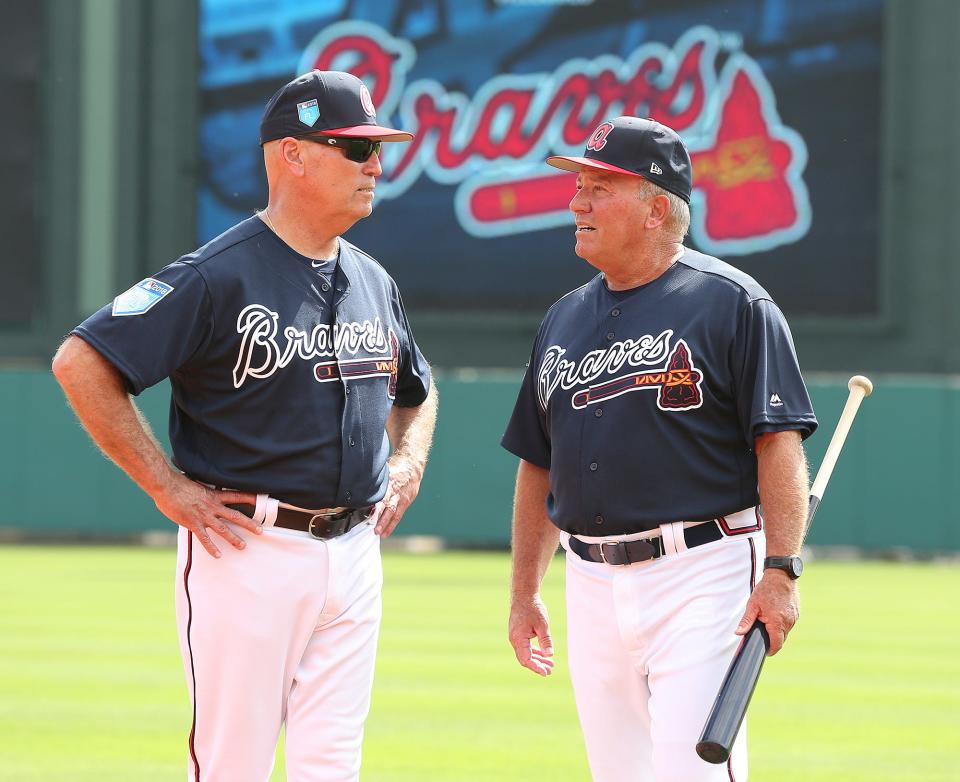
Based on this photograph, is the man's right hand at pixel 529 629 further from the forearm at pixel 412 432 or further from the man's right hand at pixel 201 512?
the man's right hand at pixel 201 512

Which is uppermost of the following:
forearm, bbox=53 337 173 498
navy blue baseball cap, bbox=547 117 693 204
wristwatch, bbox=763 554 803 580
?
navy blue baseball cap, bbox=547 117 693 204

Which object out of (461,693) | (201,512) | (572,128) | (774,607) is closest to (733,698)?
(774,607)

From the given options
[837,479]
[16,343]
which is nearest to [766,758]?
[837,479]

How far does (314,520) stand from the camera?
387cm

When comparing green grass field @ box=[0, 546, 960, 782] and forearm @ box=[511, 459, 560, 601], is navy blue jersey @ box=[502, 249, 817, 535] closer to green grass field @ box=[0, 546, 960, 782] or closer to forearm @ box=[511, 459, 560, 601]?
forearm @ box=[511, 459, 560, 601]

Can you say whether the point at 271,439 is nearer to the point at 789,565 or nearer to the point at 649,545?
the point at 649,545

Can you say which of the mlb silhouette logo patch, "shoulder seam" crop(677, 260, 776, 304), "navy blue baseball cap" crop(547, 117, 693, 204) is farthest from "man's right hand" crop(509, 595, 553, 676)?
the mlb silhouette logo patch

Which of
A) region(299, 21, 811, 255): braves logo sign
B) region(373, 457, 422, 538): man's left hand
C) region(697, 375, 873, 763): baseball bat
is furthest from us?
region(299, 21, 811, 255): braves logo sign

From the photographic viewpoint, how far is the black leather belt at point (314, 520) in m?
3.84

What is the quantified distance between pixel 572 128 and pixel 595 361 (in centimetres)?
1343

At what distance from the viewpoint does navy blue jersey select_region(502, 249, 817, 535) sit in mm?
3770

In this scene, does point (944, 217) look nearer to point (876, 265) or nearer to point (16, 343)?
point (876, 265)

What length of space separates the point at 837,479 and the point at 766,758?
10.4 m

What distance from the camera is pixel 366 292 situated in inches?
162
